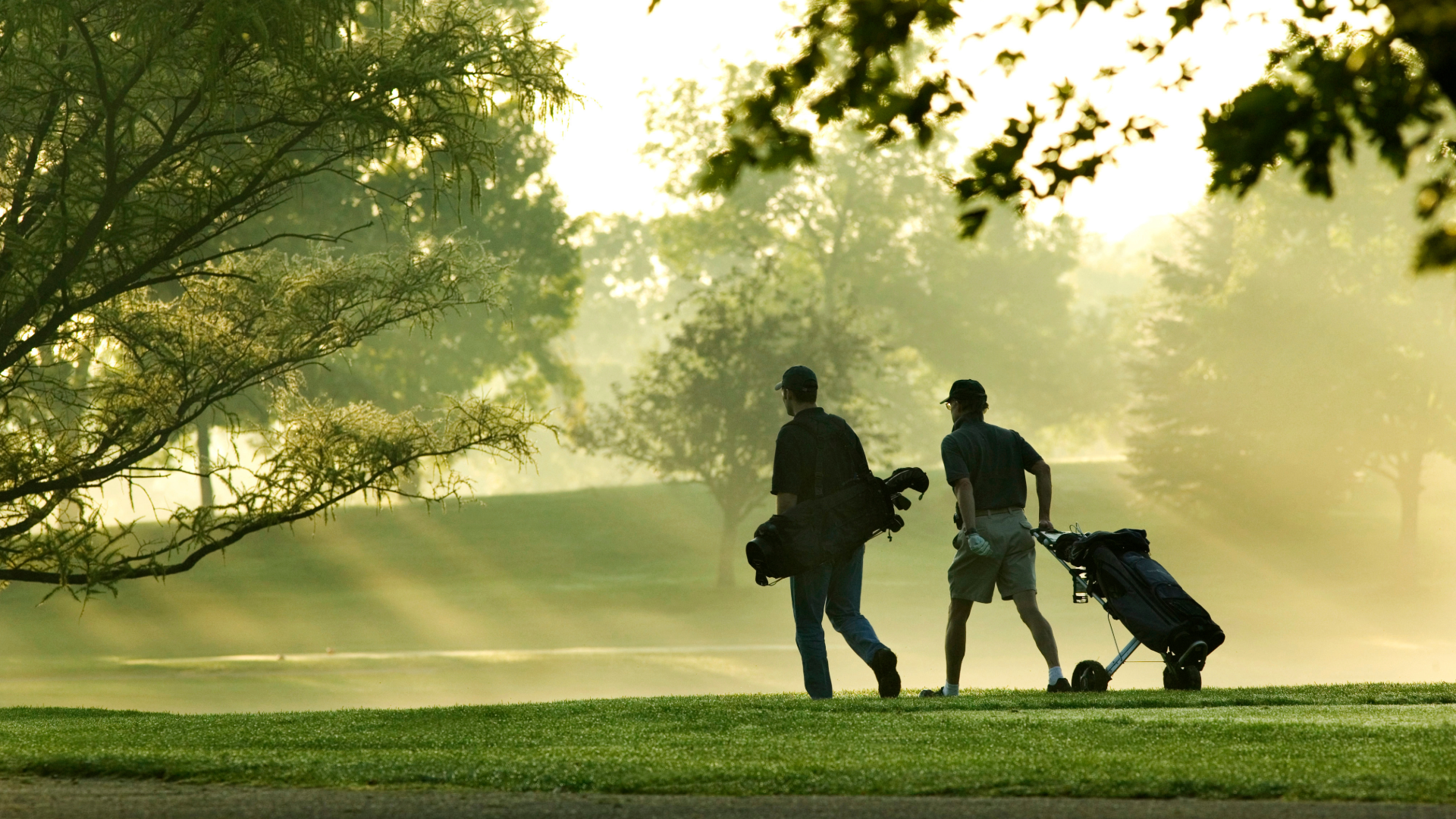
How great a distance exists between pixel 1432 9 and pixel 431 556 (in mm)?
35411

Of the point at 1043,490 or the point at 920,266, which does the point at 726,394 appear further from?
the point at 920,266

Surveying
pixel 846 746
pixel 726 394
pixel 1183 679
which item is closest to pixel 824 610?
pixel 1183 679

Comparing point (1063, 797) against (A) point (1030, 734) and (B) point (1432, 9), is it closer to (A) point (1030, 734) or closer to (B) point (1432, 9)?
(A) point (1030, 734)

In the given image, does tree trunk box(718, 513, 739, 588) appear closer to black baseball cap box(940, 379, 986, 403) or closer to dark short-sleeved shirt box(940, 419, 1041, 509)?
black baseball cap box(940, 379, 986, 403)

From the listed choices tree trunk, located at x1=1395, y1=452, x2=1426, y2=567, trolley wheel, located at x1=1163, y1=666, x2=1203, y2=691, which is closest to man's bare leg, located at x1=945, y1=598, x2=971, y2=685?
trolley wheel, located at x1=1163, y1=666, x2=1203, y2=691

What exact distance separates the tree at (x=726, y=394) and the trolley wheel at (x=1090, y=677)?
75.3 ft

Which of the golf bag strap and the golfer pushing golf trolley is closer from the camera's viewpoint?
the golfer pushing golf trolley

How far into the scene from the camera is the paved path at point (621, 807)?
215 inches

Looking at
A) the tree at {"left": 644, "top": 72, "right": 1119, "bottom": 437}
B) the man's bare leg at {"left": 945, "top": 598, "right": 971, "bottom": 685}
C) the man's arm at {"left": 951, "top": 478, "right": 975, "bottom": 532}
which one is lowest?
the man's bare leg at {"left": 945, "top": 598, "right": 971, "bottom": 685}

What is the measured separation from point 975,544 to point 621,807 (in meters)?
4.34

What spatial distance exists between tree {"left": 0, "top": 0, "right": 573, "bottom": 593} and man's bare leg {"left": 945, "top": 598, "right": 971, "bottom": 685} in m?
4.18

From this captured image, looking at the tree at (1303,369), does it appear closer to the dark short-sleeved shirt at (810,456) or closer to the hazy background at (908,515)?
the hazy background at (908,515)

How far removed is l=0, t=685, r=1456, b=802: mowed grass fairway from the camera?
604cm

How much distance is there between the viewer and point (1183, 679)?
9.69 meters
